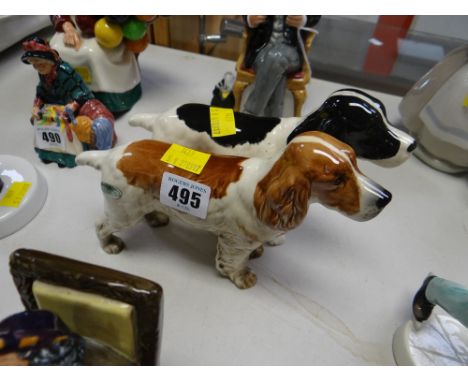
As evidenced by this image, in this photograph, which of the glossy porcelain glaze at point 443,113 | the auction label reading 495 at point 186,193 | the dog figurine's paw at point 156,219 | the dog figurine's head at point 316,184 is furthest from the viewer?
the glossy porcelain glaze at point 443,113

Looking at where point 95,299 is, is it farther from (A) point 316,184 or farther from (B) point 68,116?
(B) point 68,116

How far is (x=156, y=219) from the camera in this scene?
1.41m

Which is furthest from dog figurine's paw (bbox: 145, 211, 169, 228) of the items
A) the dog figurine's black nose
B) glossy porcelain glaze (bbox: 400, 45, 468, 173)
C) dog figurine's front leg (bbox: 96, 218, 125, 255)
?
glossy porcelain glaze (bbox: 400, 45, 468, 173)

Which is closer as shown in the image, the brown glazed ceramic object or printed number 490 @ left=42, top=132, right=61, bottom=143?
the brown glazed ceramic object

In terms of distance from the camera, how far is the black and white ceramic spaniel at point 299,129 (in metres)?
1.08

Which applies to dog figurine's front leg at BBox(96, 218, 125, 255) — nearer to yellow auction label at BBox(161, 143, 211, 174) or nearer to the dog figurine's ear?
yellow auction label at BBox(161, 143, 211, 174)

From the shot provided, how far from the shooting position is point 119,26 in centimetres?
161

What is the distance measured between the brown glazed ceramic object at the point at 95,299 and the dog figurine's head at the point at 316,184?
1.22ft

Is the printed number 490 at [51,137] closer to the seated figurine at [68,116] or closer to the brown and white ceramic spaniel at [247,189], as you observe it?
the seated figurine at [68,116]

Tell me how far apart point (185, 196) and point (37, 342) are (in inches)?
21.1

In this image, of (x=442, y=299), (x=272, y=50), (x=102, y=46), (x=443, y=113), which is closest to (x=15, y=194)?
(x=102, y=46)

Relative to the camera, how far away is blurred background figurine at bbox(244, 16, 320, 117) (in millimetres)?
1572

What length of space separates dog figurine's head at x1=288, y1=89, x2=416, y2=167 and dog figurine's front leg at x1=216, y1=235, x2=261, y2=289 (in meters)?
0.39

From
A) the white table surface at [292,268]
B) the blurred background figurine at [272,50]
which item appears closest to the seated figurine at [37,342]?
the white table surface at [292,268]
